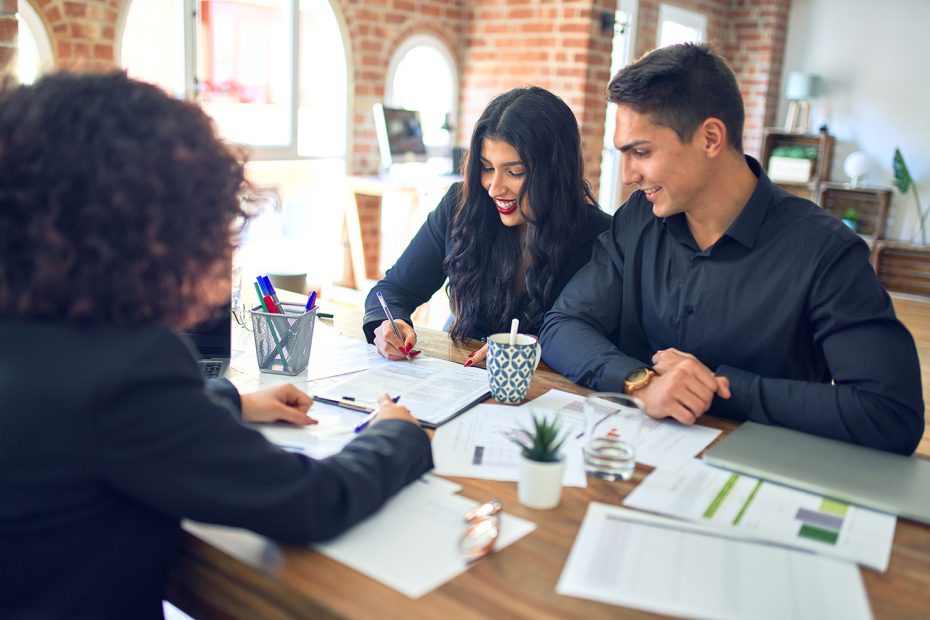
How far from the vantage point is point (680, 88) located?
158cm

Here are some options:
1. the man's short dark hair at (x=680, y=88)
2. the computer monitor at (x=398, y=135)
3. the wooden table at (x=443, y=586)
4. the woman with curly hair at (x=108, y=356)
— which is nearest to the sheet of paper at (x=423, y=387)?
the wooden table at (x=443, y=586)

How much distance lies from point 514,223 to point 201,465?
4.40ft

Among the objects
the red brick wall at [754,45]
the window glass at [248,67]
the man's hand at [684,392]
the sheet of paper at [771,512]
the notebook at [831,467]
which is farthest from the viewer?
the red brick wall at [754,45]

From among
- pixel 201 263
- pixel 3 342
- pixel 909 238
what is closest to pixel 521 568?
pixel 201 263

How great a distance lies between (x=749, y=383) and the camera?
138cm

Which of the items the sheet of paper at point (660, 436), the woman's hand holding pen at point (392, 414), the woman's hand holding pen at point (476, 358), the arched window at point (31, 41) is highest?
the arched window at point (31, 41)

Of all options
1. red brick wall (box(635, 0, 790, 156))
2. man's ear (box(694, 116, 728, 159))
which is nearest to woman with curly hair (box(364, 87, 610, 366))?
man's ear (box(694, 116, 728, 159))

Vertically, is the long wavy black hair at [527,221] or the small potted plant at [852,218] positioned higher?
the long wavy black hair at [527,221]

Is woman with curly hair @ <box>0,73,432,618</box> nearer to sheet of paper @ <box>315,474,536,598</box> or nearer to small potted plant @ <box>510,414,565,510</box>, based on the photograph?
sheet of paper @ <box>315,474,536,598</box>

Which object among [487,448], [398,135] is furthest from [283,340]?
[398,135]

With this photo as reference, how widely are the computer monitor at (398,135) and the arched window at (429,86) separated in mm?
418

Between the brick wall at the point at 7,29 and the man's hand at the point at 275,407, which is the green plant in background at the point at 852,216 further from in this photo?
the man's hand at the point at 275,407

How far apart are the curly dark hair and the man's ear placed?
42.9 inches

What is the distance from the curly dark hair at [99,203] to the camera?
752 millimetres
